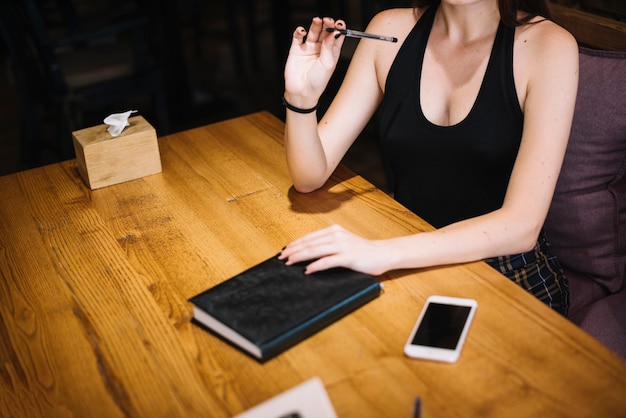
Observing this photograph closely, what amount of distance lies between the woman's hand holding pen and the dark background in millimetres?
1652

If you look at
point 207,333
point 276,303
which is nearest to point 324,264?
point 276,303

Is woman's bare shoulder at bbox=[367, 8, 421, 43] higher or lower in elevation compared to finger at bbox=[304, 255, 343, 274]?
higher

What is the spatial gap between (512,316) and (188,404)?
0.53 metres

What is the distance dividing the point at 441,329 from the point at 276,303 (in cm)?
27

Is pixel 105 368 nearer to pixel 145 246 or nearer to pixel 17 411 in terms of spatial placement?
pixel 17 411

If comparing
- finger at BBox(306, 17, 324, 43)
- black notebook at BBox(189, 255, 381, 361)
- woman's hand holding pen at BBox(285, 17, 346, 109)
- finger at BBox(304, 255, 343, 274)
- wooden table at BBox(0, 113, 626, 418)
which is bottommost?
wooden table at BBox(0, 113, 626, 418)

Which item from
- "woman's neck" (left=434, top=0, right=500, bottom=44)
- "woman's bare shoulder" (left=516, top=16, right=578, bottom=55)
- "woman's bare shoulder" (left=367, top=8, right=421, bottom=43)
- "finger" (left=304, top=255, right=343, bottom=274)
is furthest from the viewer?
"woman's bare shoulder" (left=367, top=8, right=421, bottom=43)

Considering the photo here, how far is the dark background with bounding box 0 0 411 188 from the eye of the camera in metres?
3.13

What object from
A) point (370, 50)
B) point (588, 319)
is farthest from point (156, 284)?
point (588, 319)

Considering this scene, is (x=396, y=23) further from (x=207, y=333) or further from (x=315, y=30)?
(x=207, y=333)

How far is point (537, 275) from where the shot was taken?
1.57 metres

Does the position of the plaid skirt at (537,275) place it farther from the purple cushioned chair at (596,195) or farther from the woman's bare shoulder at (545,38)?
the woman's bare shoulder at (545,38)

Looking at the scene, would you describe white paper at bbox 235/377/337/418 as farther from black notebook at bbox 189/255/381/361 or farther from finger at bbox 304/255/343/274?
finger at bbox 304/255/343/274

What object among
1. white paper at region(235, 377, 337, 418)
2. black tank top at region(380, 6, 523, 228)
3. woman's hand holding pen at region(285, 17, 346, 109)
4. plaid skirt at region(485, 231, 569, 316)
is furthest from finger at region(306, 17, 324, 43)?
white paper at region(235, 377, 337, 418)
